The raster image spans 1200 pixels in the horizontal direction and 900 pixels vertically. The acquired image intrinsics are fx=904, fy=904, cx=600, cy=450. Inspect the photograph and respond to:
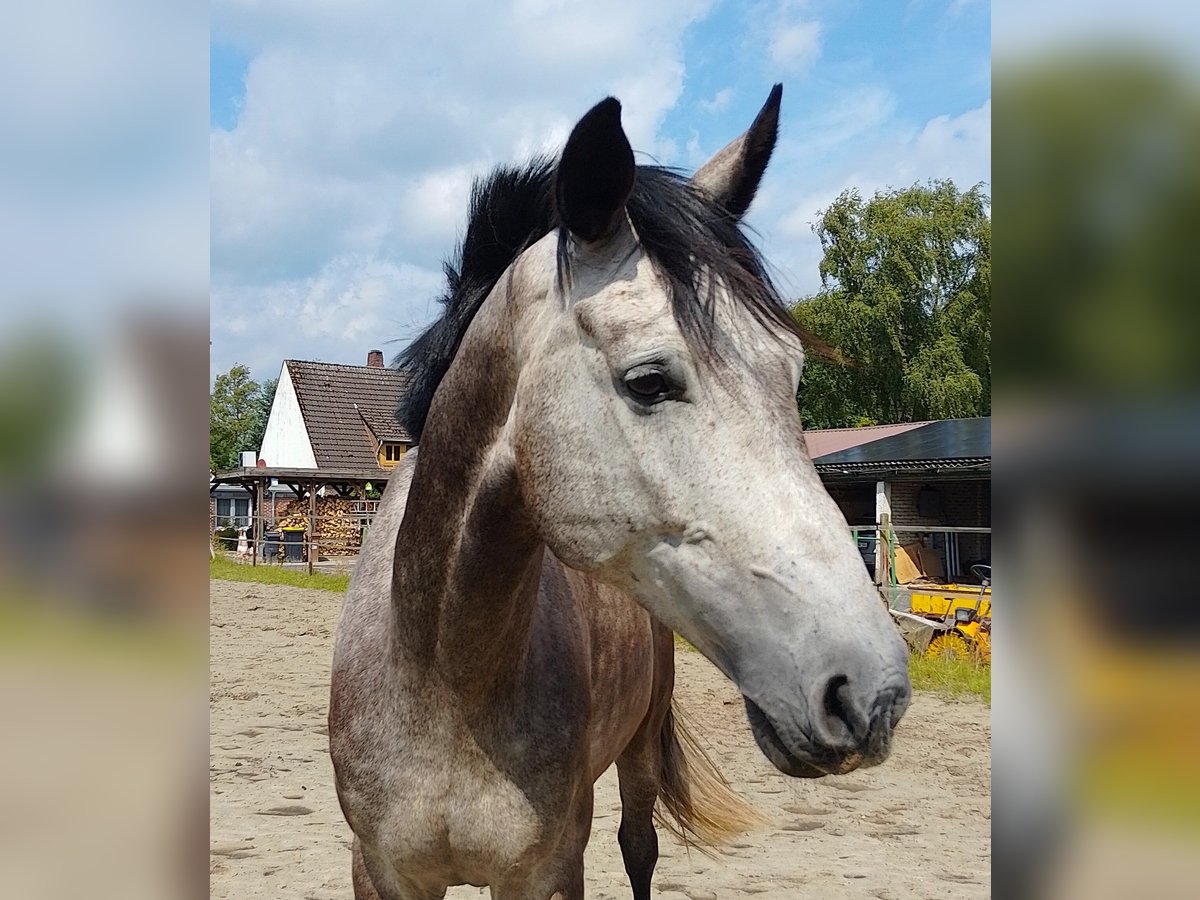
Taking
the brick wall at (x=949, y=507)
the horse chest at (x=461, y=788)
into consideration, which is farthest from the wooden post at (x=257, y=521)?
the horse chest at (x=461, y=788)

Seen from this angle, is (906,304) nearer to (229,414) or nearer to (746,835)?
(746,835)

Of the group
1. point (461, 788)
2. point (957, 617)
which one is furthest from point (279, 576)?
point (461, 788)

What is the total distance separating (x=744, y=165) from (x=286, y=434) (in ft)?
116

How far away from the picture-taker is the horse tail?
4383 mm

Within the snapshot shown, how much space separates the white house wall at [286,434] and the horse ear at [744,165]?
31646 millimetres

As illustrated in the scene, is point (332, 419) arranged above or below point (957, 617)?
above

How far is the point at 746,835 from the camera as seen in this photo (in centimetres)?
515

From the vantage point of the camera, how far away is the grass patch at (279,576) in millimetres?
18844

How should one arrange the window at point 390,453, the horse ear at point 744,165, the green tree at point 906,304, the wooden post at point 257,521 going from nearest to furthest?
the horse ear at point 744,165, the wooden post at point 257,521, the green tree at point 906,304, the window at point 390,453

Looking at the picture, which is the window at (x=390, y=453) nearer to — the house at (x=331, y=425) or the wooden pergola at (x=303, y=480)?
the house at (x=331, y=425)

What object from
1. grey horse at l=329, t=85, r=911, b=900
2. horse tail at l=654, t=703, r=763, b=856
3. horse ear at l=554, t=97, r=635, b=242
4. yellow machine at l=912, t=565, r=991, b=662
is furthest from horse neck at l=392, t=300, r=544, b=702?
yellow machine at l=912, t=565, r=991, b=662
